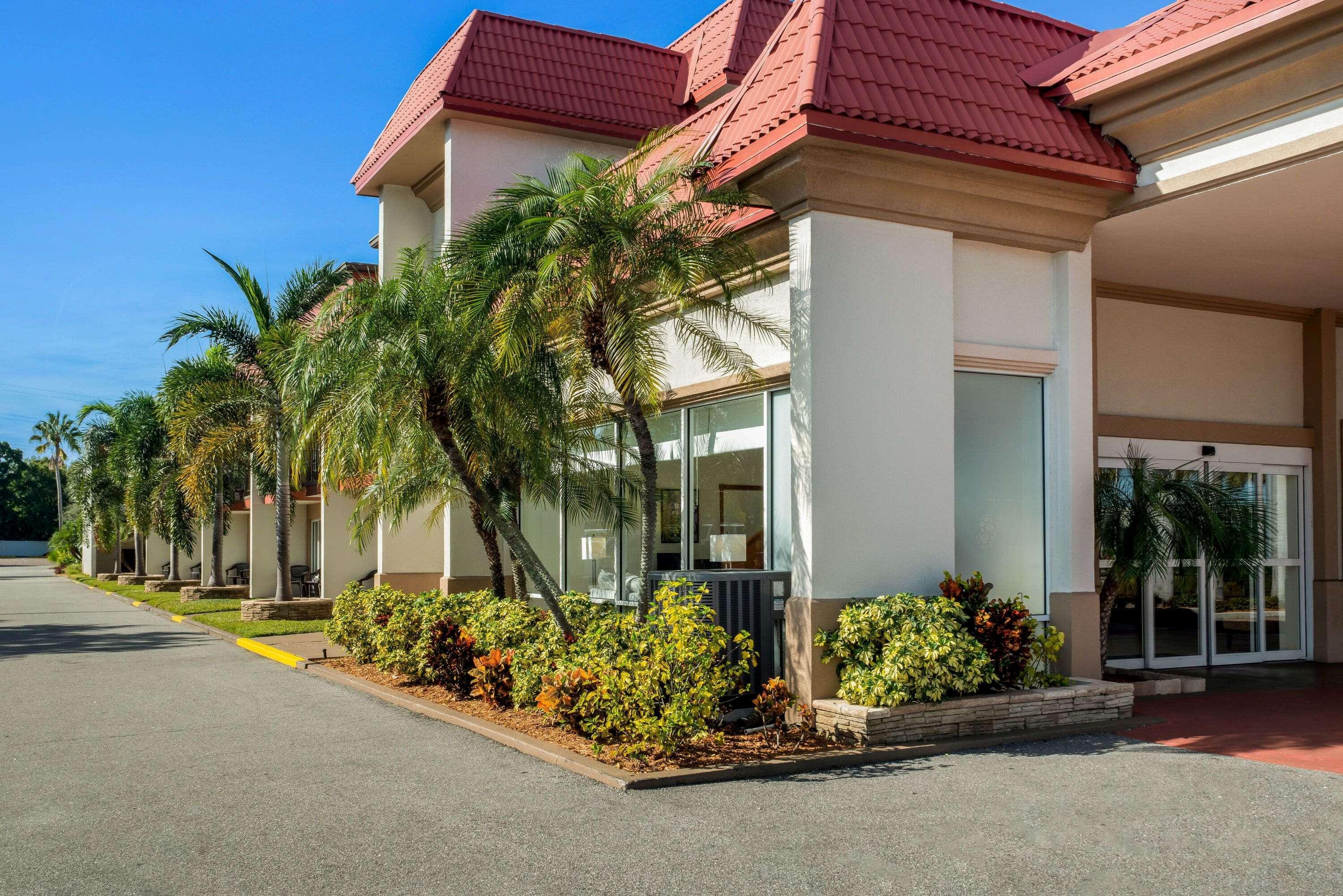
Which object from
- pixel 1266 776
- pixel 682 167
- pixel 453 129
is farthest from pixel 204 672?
pixel 1266 776

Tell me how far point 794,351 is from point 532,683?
4.08 meters

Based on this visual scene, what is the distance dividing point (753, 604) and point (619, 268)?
3.33m

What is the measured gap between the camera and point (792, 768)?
337 inches

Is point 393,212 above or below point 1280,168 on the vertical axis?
above

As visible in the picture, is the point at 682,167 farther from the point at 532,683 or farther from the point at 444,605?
the point at 444,605

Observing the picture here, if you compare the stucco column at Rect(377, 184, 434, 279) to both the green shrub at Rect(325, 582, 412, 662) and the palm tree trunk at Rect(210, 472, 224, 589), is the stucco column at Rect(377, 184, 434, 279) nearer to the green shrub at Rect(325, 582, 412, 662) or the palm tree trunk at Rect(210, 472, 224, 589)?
the green shrub at Rect(325, 582, 412, 662)

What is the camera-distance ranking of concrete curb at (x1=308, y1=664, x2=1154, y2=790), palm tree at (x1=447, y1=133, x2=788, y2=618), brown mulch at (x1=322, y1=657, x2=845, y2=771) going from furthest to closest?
palm tree at (x1=447, y1=133, x2=788, y2=618)
brown mulch at (x1=322, y1=657, x2=845, y2=771)
concrete curb at (x1=308, y1=664, x2=1154, y2=790)

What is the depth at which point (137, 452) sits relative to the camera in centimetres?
3216

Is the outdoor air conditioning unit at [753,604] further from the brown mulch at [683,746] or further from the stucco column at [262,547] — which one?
the stucco column at [262,547]

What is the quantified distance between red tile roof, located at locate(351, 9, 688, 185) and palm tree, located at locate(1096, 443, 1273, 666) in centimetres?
939

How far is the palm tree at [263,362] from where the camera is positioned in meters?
23.5

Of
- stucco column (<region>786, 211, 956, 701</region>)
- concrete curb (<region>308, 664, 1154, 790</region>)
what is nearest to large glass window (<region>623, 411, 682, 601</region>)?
stucco column (<region>786, 211, 956, 701</region>)

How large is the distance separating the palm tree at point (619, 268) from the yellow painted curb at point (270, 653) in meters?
7.52

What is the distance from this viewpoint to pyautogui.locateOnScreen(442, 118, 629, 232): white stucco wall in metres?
→ 17.0
